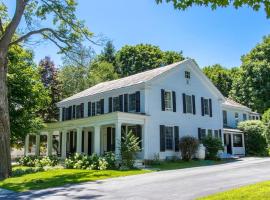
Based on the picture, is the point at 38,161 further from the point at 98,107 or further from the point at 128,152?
the point at 128,152

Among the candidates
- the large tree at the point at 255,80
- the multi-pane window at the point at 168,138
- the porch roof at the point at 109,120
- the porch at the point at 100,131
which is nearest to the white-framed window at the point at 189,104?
the multi-pane window at the point at 168,138

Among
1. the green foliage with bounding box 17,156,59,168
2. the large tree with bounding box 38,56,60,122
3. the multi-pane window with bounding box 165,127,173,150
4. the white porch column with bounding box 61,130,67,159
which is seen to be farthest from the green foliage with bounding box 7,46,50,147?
the large tree with bounding box 38,56,60,122

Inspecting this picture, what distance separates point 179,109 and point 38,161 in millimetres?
11534

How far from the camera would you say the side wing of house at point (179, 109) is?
23812 mm

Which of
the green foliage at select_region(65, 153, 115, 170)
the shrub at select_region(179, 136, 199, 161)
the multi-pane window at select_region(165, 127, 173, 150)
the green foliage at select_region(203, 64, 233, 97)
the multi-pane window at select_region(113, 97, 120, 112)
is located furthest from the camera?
the green foliage at select_region(203, 64, 233, 97)

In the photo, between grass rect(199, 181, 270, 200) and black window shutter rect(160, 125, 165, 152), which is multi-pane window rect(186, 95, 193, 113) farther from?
grass rect(199, 181, 270, 200)

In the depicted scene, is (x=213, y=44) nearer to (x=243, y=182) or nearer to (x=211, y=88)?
(x=243, y=182)

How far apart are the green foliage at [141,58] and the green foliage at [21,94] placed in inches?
1227

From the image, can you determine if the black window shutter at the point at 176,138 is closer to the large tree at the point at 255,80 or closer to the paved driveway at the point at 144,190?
the paved driveway at the point at 144,190

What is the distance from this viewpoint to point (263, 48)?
153 feet

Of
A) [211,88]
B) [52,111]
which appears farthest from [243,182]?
[52,111]

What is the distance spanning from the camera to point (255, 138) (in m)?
31.7

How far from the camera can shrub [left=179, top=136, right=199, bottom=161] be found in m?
24.5

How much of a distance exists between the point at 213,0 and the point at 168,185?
8.09m
